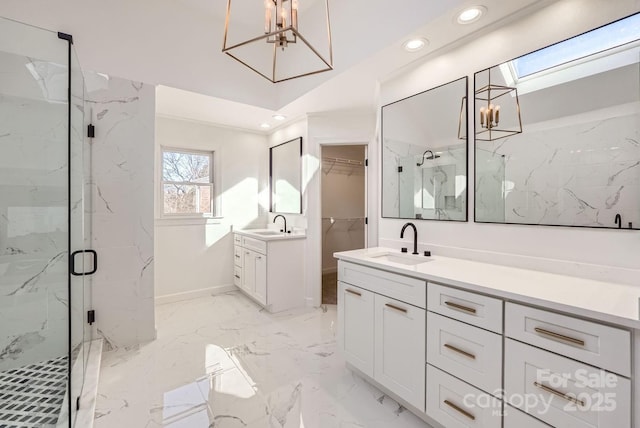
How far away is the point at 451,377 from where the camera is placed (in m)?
1.44

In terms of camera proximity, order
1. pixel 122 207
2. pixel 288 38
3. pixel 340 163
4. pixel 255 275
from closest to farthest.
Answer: pixel 122 207 → pixel 288 38 → pixel 255 275 → pixel 340 163

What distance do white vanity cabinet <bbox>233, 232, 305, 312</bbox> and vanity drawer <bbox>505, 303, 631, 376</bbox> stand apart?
248 cm

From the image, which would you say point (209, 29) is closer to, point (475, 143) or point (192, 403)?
point (475, 143)

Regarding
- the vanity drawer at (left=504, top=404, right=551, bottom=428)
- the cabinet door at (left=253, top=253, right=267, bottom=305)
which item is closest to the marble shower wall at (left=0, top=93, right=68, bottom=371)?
the cabinet door at (left=253, top=253, right=267, bottom=305)

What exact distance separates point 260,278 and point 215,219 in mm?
1201

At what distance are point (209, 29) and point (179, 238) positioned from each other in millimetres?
2513

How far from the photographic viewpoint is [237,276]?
3.98 meters

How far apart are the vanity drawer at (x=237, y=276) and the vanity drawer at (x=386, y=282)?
220cm

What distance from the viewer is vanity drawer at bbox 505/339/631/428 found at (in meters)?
0.99

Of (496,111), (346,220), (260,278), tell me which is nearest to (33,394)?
(260,278)

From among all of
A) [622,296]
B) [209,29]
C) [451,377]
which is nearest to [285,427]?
[451,377]

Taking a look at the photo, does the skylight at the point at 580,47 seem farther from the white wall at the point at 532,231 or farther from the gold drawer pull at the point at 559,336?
the gold drawer pull at the point at 559,336

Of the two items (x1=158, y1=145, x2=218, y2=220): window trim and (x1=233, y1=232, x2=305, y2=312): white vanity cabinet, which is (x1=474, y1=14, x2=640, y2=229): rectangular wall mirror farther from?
(x1=158, y1=145, x2=218, y2=220): window trim

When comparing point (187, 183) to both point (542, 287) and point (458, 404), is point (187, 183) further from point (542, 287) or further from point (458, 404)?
point (542, 287)
